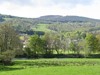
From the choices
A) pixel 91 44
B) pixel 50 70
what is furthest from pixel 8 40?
pixel 91 44

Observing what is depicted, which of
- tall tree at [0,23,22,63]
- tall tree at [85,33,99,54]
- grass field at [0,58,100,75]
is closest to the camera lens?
grass field at [0,58,100,75]

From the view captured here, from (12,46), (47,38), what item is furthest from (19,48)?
(47,38)

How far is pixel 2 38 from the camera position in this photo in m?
84.4

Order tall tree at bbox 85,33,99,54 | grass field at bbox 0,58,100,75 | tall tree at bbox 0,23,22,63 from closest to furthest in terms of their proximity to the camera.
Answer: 1. grass field at bbox 0,58,100,75
2. tall tree at bbox 0,23,22,63
3. tall tree at bbox 85,33,99,54

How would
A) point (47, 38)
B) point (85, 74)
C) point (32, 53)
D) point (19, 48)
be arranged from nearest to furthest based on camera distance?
point (85, 74) → point (19, 48) → point (32, 53) → point (47, 38)

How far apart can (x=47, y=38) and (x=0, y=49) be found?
57.9 m

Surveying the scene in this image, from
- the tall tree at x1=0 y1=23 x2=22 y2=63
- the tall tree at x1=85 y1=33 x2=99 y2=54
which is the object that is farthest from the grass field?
the tall tree at x1=85 y1=33 x2=99 y2=54

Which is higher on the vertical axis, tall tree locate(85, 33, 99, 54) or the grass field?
the grass field

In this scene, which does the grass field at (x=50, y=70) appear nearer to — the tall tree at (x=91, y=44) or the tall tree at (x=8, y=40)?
the tall tree at (x=8, y=40)

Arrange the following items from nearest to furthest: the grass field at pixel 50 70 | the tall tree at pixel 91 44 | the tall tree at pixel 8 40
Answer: the grass field at pixel 50 70, the tall tree at pixel 8 40, the tall tree at pixel 91 44

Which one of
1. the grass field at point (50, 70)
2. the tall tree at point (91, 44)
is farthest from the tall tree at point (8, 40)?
the tall tree at point (91, 44)

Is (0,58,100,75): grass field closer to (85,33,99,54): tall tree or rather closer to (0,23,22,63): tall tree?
(0,23,22,63): tall tree

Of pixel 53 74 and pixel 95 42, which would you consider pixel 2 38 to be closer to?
pixel 53 74

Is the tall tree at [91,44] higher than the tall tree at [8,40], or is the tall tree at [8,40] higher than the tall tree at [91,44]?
the tall tree at [8,40]
